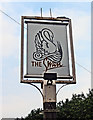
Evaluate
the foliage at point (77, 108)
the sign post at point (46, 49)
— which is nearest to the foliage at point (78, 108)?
the foliage at point (77, 108)

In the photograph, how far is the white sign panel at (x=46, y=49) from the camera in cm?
993

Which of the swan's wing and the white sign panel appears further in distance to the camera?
the swan's wing

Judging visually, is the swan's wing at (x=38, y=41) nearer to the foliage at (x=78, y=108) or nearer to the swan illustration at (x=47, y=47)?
the swan illustration at (x=47, y=47)

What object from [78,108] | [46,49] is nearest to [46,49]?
[46,49]

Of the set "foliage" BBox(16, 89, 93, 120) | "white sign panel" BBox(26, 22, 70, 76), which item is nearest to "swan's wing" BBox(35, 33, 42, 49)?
"white sign panel" BBox(26, 22, 70, 76)

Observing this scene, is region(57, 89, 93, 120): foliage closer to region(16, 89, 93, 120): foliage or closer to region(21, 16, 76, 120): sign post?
region(16, 89, 93, 120): foliage

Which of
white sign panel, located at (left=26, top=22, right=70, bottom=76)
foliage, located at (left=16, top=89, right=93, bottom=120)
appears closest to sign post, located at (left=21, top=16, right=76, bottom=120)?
white sign panel, located at (left=26, top=22, right=70, bottom=76)

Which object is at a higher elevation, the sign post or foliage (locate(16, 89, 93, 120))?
the sign post

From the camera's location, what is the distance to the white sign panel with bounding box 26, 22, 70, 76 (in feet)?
32.6

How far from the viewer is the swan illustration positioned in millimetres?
10062

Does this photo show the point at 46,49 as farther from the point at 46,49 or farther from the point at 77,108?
the point at 77,108

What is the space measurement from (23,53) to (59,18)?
1842mm

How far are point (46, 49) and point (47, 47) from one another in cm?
8

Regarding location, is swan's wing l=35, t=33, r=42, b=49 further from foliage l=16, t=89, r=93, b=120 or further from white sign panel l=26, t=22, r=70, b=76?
foliage l=16, t=89, r=93, b=120
